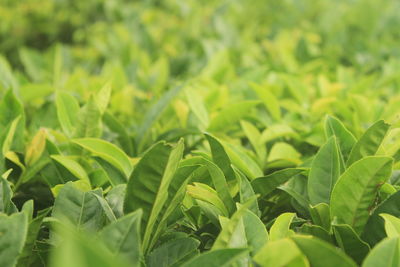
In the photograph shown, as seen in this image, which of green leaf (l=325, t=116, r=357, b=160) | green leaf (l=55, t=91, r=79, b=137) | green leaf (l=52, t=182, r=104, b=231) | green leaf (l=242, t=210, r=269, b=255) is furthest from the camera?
green leaf (l=55, t=91, r=79, b=137)

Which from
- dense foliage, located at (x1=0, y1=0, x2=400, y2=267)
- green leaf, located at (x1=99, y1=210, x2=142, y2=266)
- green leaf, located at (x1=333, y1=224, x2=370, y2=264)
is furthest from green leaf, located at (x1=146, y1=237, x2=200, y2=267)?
green leaf, located at (x1=333, y1=224, x2=370, y2=264)

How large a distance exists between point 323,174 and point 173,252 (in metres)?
0.50

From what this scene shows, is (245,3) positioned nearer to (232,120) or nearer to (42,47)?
(42,47)

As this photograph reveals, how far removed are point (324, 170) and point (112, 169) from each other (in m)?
0.64

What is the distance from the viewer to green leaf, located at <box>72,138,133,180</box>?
5.32 feet

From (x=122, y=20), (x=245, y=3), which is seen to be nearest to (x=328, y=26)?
(x=245, y=3)

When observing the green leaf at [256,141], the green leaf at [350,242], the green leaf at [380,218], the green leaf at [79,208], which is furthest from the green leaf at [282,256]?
the green leaf at [256,141]

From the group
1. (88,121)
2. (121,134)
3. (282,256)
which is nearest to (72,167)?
(88,121)

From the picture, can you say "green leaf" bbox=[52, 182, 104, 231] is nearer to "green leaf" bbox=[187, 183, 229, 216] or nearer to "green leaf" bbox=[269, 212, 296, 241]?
"green leaf" bbox=[187, 183, 229, 216]

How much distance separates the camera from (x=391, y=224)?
1246 mm

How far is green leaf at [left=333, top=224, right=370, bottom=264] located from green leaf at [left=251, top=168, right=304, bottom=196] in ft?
0.81

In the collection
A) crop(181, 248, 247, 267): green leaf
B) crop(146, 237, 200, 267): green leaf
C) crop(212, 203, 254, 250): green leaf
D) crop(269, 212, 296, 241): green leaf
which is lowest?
crop(146, 237, 200, 267): green leaf

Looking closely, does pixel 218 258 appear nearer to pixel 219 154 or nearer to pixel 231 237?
pixel 231 237

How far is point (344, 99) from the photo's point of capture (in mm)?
2680
